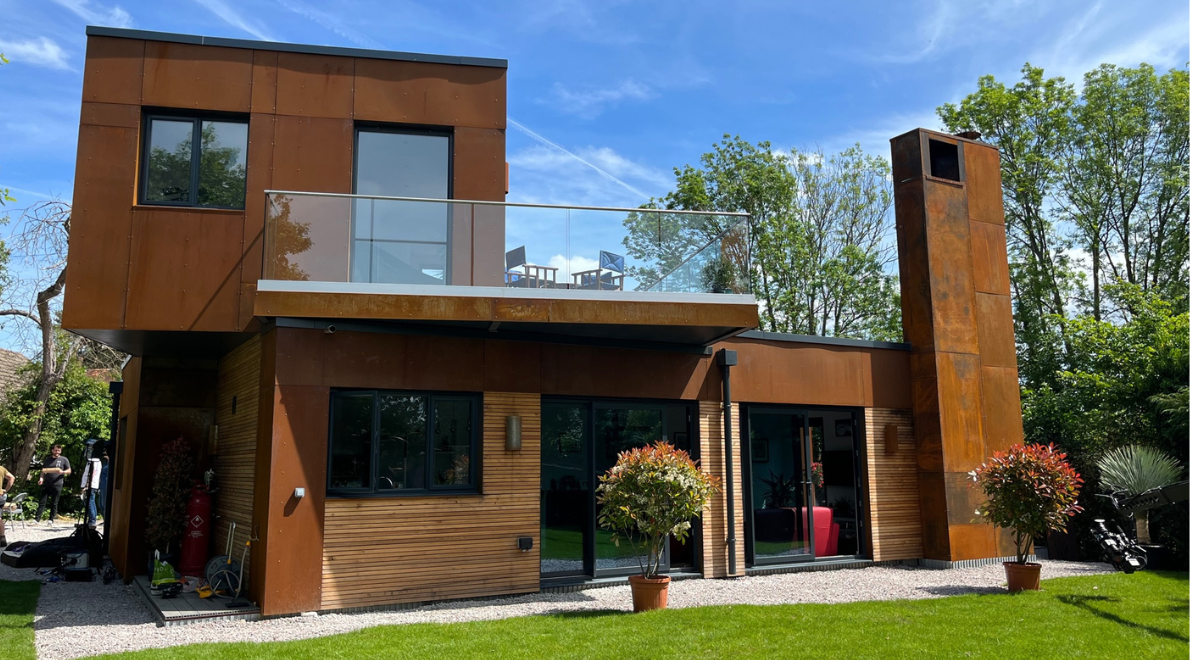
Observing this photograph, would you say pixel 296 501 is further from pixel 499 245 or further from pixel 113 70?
pixel 113 70

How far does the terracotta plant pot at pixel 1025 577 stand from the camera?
9.64m

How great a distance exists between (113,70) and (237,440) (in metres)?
4.52

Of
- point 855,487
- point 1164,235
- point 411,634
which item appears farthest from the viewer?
point 1164,235

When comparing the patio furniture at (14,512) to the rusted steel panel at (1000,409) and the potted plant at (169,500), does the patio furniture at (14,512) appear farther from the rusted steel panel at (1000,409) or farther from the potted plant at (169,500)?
the rusted steel panel at (1000,409)

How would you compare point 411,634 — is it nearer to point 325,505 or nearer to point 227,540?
point 325,505

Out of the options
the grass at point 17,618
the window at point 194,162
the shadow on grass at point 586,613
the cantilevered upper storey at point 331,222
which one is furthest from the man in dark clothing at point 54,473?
the shadow on grass at point 586,613

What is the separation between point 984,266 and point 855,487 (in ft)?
13.4

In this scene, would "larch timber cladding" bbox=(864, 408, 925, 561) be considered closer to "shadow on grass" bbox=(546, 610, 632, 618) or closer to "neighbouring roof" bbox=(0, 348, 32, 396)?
"shadow on grass" bbox=(546, 610, 632, 618)

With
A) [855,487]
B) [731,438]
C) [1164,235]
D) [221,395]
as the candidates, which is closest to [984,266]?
[855,487]

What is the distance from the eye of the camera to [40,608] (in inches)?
360

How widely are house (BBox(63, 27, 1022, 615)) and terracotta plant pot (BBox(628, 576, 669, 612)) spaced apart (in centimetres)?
171

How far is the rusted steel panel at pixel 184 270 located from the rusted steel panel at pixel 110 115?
105 cm

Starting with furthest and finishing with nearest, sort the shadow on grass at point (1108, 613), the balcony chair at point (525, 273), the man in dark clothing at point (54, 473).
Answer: the man in dark clothing at point (54, 473) < the balcony chair at point (525, 273) < the shadow on grass at point (1108, 613)

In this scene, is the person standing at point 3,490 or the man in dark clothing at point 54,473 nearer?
the person standing at point 3,490
